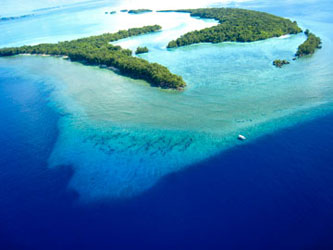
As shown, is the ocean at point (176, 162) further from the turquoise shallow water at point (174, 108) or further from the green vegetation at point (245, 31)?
the green vegetation at point (245, 31)

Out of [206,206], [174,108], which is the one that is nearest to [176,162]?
[206,206]

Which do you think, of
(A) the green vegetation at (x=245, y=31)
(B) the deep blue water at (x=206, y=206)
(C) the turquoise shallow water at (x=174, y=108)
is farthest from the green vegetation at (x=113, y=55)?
(B) the deep blue water at (x=206, y=206)

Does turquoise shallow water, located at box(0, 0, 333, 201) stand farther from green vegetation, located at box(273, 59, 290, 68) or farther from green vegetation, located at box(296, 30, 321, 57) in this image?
green vegetation, located at box(296, 30, 321, 57)

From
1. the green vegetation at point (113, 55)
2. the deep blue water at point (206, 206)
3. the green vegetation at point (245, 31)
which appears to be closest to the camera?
the deep blue water at point (206, 206)

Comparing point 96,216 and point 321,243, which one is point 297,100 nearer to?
point 321,243

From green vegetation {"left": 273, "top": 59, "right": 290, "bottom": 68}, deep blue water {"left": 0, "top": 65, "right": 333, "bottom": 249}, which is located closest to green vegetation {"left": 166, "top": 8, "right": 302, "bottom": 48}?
green vegetation {"left": 273, "top": 59, "right": 290, "bottom": 68}

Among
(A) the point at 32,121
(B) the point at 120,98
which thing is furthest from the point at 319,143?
(A) the point at 32,121
